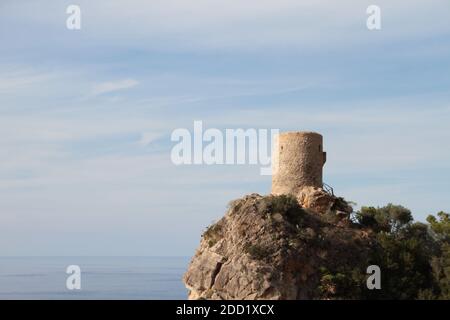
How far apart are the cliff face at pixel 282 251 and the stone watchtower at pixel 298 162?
75 cm

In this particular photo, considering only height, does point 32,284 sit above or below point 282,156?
below

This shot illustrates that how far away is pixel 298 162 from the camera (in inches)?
2141

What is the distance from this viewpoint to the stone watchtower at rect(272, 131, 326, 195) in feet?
179

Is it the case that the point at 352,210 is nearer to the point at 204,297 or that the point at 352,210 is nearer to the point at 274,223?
the point at 274,223

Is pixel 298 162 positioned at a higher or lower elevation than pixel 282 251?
higher

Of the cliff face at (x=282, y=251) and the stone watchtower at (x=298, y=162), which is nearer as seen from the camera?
the cliff face at (x=282, y=251)

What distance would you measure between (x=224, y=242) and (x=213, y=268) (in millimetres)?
1783

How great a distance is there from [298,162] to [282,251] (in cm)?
636

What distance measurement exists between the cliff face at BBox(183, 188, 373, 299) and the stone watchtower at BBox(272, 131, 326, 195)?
2.47ft

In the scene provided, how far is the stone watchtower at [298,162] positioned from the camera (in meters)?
54.4

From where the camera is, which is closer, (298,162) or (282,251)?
(282,251)

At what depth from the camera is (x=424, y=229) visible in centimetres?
5609

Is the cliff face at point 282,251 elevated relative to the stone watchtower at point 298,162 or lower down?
lower down
